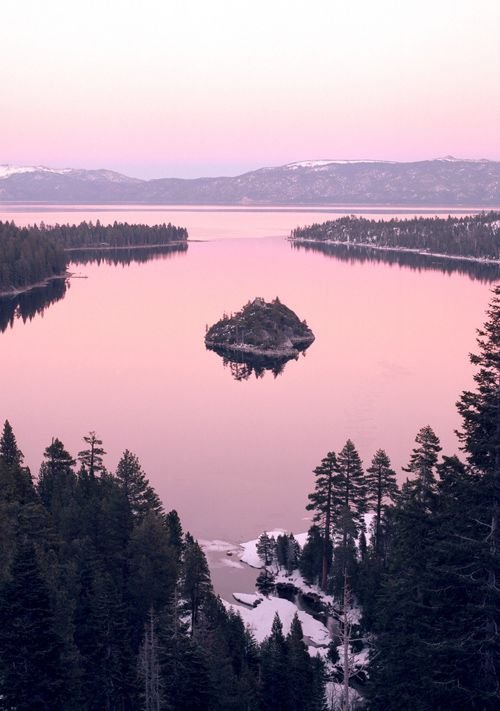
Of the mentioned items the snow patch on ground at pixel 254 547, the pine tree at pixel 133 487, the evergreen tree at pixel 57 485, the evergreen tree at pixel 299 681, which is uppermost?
the pine tree at pixel 133 487

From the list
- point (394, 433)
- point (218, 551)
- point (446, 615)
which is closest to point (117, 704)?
point (446, 615)

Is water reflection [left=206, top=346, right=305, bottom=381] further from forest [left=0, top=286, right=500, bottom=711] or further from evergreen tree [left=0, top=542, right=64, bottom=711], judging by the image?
evergreen tree [left=0, top=542, right=64, bottom=711]

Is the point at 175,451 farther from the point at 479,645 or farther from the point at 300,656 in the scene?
the point at 479,645

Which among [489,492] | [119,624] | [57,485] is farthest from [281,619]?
[489,492]

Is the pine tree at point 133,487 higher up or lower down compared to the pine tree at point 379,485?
higher up

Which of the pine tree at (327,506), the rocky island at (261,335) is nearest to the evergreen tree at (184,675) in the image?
the pine tree at (327,506)

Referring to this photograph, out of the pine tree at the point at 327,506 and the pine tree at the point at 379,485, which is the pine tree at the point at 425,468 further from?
the pine tree at the point at 327,506

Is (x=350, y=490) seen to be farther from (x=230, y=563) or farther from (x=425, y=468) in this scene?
(x=425, y=468)
